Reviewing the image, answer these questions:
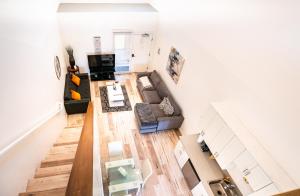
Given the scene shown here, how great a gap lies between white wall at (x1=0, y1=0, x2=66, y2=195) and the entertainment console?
290cm

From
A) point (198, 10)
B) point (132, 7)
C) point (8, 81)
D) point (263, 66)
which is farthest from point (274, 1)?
point (132, 7)

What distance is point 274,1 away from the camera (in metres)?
2.65

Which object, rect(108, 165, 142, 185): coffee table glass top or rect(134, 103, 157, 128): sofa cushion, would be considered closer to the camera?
rect(108, 165, 142, 185): coffee table glass top

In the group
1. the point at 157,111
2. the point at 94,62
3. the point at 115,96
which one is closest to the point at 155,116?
the point at 157,111

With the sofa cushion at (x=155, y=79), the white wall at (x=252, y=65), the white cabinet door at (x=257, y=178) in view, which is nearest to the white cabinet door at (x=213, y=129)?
the white wall at (x=252, y=65)

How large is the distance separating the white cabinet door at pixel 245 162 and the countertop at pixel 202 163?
914 millimetres

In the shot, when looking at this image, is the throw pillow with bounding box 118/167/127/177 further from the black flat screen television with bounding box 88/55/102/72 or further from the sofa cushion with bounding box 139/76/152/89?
the black flat screen television with bounding box 88/55/102/72

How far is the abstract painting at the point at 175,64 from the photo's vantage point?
5.37 m

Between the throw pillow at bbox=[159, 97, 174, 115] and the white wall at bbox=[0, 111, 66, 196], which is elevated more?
the throw pillow at bbox=[159, 97, 174, 115]

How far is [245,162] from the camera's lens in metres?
2.85

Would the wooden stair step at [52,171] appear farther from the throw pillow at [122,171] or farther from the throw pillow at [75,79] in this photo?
the throw pillow at [75,79]

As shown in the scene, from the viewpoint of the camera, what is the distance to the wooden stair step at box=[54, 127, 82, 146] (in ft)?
13.3

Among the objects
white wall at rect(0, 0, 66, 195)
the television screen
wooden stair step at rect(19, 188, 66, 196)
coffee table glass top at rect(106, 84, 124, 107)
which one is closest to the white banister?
white wall at rect(0, 0, 66, 195)

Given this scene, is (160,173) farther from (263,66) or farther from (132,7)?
(132,7)
